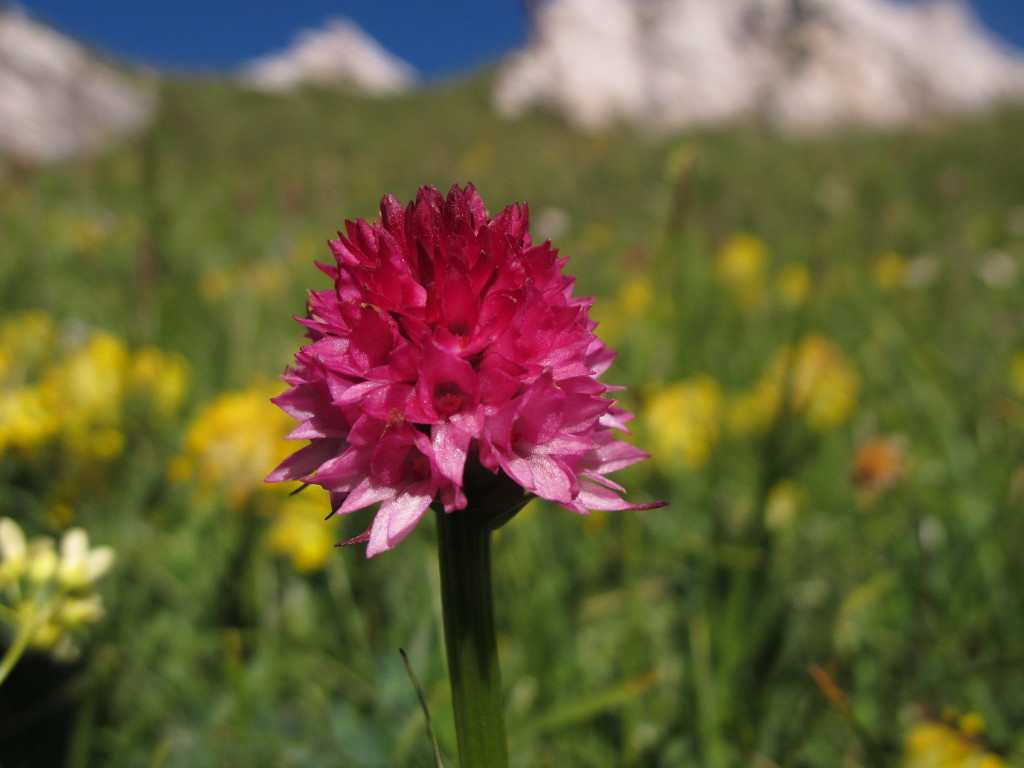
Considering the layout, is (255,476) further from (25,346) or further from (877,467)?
(877,467)

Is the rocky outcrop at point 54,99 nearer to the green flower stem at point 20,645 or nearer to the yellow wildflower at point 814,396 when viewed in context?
the yellow wildflower at point 814,396

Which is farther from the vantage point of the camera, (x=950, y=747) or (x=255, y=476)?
(x=255, y=476)

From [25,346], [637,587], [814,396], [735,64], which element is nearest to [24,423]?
[25,346]

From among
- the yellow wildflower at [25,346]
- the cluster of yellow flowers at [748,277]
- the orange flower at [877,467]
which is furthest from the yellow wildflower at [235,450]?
the cluster of yellow flowers at [748,277]

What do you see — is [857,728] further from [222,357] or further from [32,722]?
[222,357]

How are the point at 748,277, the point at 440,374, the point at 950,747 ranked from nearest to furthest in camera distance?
the point at 440,374, the point at 950,747, the point at 748,277

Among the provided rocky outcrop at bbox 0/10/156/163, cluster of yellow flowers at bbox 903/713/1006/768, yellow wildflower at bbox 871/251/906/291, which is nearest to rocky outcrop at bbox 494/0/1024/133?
rocky outcrop at bbox 0/10/156/163

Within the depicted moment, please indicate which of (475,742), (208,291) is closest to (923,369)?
(475,742)
